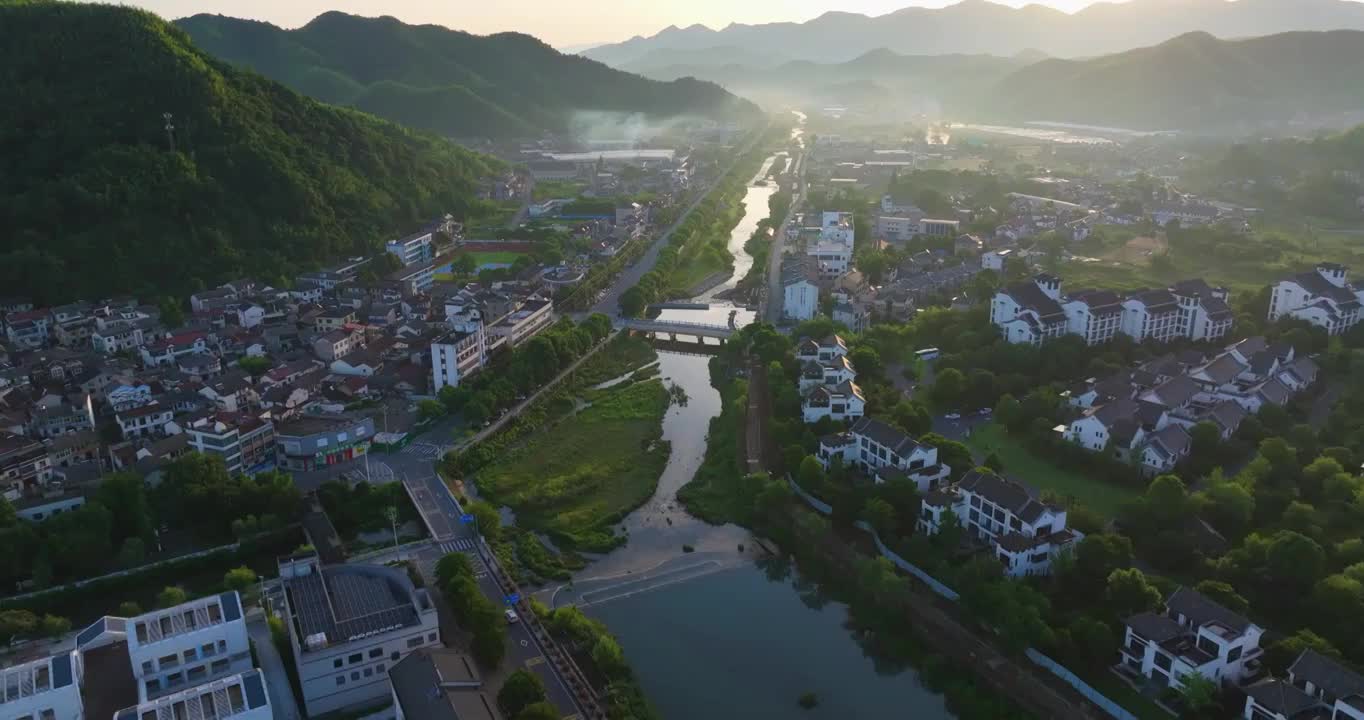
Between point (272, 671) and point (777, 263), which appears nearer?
point (272, 671)

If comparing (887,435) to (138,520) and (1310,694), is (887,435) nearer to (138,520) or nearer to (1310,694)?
(1310,694)

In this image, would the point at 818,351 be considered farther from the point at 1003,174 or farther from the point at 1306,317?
the point at 1003,174

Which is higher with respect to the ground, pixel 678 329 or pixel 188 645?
pixel 678 329

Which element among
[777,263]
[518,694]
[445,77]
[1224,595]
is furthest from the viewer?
[445,77]

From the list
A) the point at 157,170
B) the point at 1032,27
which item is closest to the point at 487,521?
the point at 157,170

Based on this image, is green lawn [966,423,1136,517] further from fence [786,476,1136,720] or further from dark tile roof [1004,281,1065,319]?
dark tile roof [1004,281,1065,319]

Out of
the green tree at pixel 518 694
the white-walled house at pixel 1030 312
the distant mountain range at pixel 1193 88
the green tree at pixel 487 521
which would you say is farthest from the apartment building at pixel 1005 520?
the distant mountain range at pixel 1193 88

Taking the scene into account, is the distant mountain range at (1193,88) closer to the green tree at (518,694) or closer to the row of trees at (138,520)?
the row of trees at (138,520)

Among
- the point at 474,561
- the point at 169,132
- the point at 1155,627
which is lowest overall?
the point at 474,561
